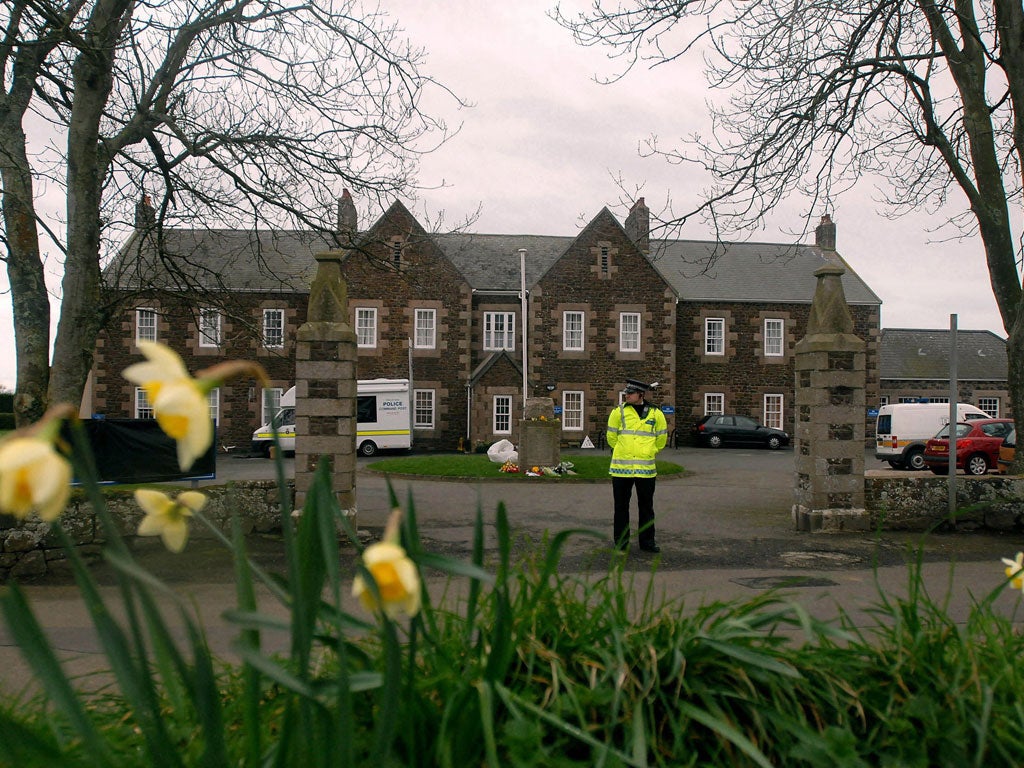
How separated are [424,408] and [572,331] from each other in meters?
7.11

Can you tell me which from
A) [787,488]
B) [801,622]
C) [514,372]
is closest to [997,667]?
[801,622]

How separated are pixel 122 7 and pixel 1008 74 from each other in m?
12.2

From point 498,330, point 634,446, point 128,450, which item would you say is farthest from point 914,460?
point 128,450

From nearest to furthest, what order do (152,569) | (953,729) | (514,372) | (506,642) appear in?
(506,642) < (953,729) < (152,569) < (514,372)

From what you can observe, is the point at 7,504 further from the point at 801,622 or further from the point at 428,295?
the point at 428,295

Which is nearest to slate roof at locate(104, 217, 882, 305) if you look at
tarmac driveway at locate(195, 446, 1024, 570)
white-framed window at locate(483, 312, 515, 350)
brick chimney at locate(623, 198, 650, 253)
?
brick chimney at locate(623, 198, 650, 253)

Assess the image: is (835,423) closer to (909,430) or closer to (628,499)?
(628,499)

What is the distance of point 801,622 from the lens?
220 cm

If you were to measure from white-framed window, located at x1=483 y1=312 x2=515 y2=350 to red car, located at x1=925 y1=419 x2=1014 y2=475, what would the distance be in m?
17.8

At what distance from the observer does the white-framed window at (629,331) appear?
116 feet

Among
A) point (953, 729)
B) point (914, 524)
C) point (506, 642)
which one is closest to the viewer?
point (506, 642)

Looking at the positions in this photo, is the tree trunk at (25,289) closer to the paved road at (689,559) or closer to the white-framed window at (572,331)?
the paved road at (689,559)

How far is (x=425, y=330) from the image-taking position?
3406cm

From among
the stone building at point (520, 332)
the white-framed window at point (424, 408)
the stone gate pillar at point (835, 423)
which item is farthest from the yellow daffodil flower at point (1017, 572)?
the white-framed window at point (424, 408)
